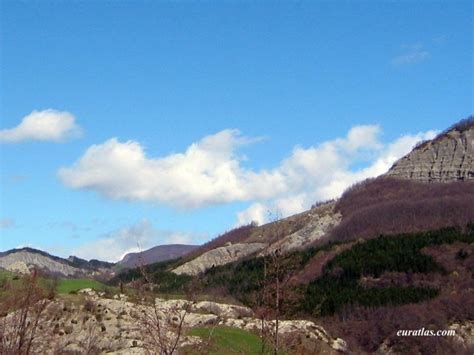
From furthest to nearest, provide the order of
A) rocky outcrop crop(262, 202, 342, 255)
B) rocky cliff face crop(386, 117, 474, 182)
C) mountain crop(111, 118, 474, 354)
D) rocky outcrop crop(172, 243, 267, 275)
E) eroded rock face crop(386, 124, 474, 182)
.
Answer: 1. rocky outcrop crop(172, 243, 267, 275)
2. rocky cliff face crop(386, 117, 474, 182)
3. eroded rock face crop(386, 124, 474, 182)
4. rocky outcrop crop(262, 202, 342, 255)
5. mountain crop(111, 118, 474, 354)

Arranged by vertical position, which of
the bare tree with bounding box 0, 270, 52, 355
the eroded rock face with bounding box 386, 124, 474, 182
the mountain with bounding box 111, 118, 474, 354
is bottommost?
the bare tree with bounding box 0, 270, 52, 355

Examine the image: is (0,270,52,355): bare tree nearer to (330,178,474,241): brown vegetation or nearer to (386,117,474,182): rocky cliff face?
(330,178,474,241): brown vegetation

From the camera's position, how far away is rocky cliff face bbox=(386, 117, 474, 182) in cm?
13425

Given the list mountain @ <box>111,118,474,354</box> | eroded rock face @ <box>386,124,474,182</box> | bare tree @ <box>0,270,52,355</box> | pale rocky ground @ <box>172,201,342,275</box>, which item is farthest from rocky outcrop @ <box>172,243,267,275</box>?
bare tree @ <box>0,270,52,355</box>

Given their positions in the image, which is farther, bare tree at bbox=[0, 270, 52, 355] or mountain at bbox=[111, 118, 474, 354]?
mountain at bbox=[111, 118, 474, 354]

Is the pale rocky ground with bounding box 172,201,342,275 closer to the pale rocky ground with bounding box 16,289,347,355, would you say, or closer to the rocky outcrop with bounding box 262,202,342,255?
the rocky outcrop with bounding box 262,202,342,255

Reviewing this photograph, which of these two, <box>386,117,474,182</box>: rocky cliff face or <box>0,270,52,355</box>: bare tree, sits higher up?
<box>386,117,474,182</box>: rocky cliff face

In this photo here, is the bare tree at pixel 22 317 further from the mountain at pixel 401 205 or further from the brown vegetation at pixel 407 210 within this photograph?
the brown vegetation at pixel 407 210

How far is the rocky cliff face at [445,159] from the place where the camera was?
5285 inches

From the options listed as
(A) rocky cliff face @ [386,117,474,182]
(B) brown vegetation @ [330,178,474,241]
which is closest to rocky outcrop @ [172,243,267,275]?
(B) brown vegetation @ [330,178,474,241]

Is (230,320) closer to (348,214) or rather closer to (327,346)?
(327,346)

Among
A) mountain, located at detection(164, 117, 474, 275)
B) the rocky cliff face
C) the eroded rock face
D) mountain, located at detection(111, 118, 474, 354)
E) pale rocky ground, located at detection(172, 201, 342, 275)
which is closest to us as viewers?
mountain, located at detection(111, 118, 474, 354)

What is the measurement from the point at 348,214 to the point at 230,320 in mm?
96990

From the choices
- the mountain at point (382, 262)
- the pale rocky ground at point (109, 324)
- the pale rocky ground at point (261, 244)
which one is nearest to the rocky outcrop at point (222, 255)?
the pale rocky ground at point (261, 244)
